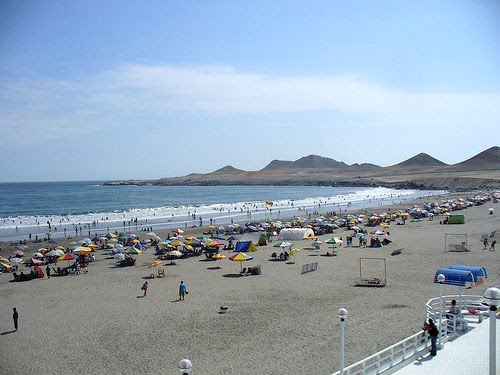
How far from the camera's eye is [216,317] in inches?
615

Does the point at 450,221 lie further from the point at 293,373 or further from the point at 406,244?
the point at 293,373

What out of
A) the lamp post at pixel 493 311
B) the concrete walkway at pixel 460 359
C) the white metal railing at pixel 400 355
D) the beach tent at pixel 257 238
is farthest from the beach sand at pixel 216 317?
the beach tent at pixel 257 238

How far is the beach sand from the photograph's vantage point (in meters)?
12.0

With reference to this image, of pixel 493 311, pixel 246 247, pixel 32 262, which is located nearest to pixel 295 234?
pixel 246 247

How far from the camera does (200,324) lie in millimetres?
14922

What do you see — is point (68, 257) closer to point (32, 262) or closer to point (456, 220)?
point (32, 262)

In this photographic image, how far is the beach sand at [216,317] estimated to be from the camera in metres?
12.0

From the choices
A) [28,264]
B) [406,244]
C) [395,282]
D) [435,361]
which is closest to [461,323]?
[435,361]

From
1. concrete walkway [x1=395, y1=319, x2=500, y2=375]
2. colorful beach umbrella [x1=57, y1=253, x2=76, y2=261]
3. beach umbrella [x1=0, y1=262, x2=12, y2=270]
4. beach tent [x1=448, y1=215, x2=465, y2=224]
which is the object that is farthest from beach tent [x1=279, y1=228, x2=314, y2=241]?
concrete walkway [x1=395, y1=319, x2=500, y2=375]

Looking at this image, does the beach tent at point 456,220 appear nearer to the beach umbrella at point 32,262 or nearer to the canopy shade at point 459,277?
the canopy shade at point 459,277

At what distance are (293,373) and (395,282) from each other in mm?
10361

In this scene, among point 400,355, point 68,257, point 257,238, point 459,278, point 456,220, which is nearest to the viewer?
point 400,355

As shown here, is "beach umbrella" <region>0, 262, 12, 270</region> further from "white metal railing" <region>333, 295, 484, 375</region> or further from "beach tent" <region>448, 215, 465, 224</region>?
"beach tent" <region>448, 215, 465, 224</region>

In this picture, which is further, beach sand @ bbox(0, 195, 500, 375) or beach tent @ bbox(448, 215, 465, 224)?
beach tent @ bbox(448, 215, 465, 224)
